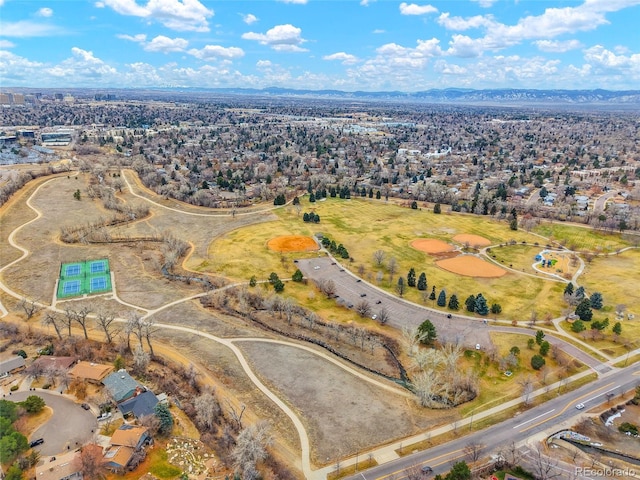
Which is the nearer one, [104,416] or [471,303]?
[104,416]

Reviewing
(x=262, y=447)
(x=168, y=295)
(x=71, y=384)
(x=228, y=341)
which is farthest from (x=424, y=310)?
(x=71, y=384)

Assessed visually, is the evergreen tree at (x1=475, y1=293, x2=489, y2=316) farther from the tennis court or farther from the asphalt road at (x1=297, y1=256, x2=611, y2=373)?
the tennis court

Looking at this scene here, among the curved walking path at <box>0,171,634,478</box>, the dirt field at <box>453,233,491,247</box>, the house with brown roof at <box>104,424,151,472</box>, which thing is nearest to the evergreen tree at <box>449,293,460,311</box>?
the curved walking path at <box>0,171,634,478</box>


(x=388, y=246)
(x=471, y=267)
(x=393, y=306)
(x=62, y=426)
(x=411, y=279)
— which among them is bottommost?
(x=62, y=426)

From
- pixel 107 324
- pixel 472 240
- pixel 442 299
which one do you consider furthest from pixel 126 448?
pixel 472 240

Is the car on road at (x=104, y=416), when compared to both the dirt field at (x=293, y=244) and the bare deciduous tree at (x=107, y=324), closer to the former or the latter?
the bare deciduous tree at (x=107, y=324)

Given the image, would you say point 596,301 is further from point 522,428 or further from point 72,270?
point 72,270
